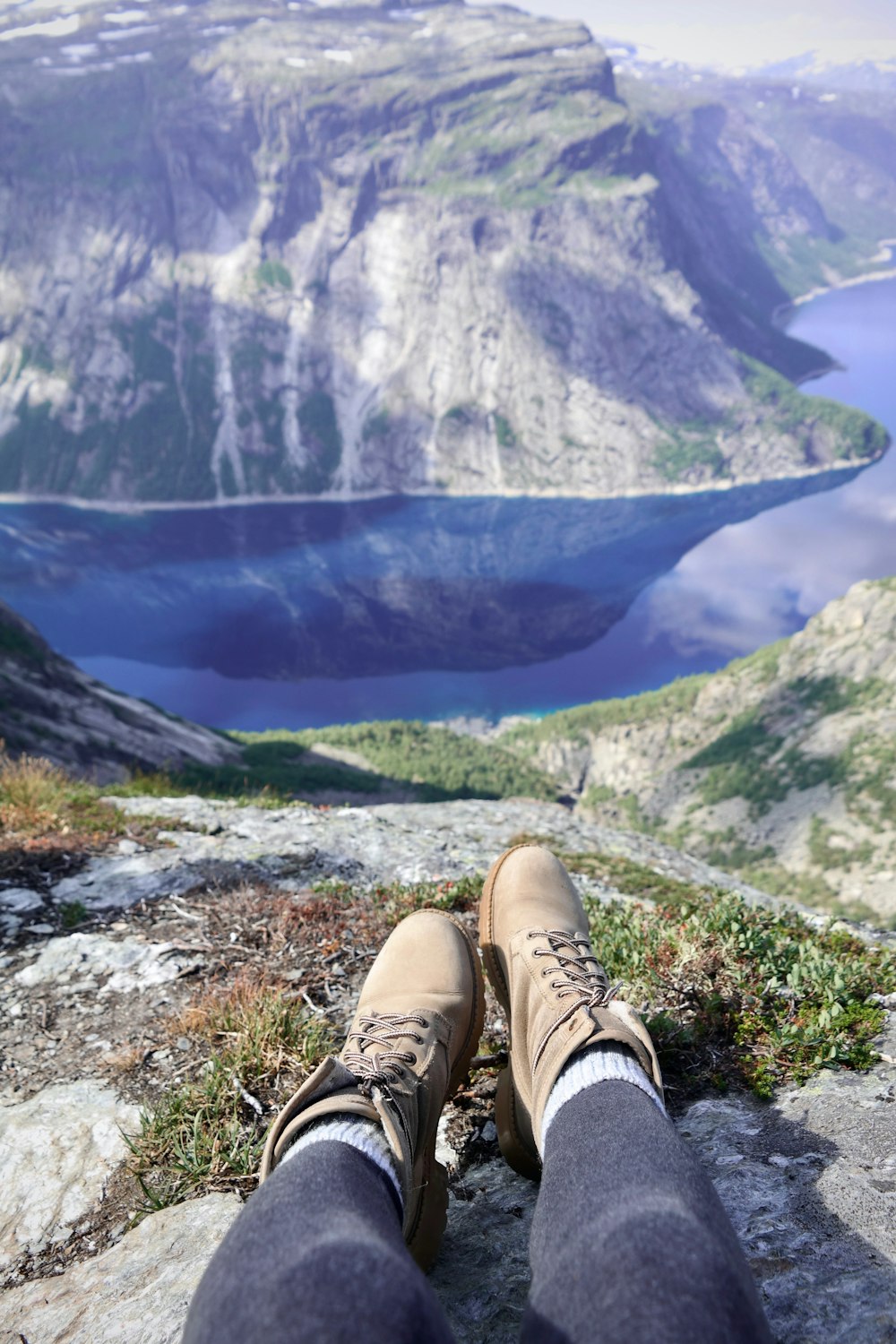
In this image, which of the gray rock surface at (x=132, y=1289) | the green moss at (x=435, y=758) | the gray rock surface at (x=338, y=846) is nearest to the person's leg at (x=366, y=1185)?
the gray rock surface at (x=132, y=1289)

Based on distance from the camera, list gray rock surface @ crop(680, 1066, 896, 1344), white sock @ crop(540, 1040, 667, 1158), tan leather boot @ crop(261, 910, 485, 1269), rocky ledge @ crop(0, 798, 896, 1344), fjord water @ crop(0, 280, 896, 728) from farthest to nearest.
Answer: fjord water @ crop(0, 280, 896, 728) < white sock @ crop(540, 1040, 667, 1158) < tan leather boot @ crop(261, 910, 485, 1269) < rocky ledge @ crop(0, 798, 896, 1344) < gray rock surface @ crop(680, 1066, 896, 1344)

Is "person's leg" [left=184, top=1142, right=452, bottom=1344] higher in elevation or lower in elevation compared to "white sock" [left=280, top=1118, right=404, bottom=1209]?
higher

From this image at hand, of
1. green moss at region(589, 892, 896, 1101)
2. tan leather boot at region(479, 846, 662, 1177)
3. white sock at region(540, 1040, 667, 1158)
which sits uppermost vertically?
white sock at region(540, 1040, 667, 1158)

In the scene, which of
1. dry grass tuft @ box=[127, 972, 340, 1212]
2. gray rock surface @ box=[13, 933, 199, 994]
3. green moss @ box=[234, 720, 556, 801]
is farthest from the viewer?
green moss @ box=[234, 720, 556, 801]

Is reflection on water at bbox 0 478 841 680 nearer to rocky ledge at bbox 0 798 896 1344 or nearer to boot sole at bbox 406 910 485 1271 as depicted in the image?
rocky ledge at bbox 0 798 896 1344

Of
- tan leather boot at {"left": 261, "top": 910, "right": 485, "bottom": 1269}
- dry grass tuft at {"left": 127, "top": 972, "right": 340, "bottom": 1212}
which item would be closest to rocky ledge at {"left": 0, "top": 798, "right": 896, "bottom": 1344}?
dry grass tuft at {"left": 127, "top": 972, "right": 340, "bottom": 1212}

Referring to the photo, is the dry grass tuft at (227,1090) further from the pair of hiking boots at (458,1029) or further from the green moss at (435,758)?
the green moss at (435,758)

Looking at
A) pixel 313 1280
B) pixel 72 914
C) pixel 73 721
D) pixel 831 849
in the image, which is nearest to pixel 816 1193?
pixel 313 1280

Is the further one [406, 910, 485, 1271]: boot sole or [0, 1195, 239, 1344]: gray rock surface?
[406, 910, 485, 1271]: boot sole
